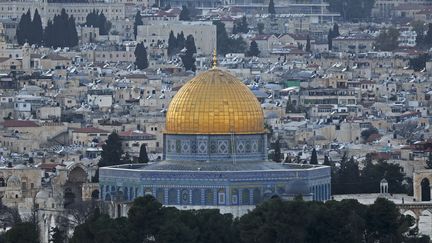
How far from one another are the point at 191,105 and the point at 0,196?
11.5m

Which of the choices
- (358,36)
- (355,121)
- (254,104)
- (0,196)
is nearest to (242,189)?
(254,104)

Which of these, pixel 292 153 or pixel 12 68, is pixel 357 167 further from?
pixel 12 68

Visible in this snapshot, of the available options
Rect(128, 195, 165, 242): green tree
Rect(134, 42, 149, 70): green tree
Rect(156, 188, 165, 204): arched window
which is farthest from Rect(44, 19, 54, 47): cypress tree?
Rect(128, 195, 165, 242): green tree

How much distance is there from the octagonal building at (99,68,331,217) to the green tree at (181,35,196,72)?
58.4 m

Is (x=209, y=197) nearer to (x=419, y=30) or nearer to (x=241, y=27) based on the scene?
(x=241, y=27)

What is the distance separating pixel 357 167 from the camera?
9444 centimetres

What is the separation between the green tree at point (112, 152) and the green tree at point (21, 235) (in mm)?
17558

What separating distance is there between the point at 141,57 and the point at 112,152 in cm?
5041

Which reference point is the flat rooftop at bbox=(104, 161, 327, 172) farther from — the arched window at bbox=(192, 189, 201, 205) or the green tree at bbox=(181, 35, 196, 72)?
the green tree at bbox=(181, 35, 196, 72)

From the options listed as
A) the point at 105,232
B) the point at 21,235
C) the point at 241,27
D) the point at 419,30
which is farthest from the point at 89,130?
the point at 419,30

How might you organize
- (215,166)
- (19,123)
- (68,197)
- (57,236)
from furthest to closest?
(19,123) → (68,197) → (215,166) → (57,236)

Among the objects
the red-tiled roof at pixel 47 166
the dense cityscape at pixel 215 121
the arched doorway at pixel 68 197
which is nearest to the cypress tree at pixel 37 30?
the dense cityscape at pixel 215 121

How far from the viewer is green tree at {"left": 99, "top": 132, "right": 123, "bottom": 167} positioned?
93188mm

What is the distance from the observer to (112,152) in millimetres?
A: 95812
